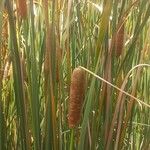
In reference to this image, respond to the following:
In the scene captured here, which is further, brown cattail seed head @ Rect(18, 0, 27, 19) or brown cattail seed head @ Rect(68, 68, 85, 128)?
brown cattail seed head @ Rect(18, 0, 27, 19)

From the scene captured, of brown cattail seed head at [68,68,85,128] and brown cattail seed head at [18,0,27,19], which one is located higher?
brown cattail seed head at [18,0,27,19]

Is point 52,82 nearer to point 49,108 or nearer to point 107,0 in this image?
point 49,108

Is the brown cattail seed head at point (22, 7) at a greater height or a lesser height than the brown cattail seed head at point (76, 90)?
greater

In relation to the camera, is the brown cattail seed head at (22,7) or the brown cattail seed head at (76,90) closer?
the brown cattail seed head at (76,90)

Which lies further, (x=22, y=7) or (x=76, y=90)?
(x=22, y=7)

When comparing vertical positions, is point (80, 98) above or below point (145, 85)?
above

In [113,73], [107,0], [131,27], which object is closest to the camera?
[107,0]

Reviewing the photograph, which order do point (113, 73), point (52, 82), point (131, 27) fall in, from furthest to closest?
1. point (131, 27)
2. point (113, 73)
3. point (52, 82)

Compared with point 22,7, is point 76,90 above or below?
below

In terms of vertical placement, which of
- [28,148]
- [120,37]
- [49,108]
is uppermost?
[120,37]

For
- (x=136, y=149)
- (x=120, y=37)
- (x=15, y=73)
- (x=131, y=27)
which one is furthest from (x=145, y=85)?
(x=15, y=73)

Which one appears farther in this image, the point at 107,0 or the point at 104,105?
the point at 104,105
